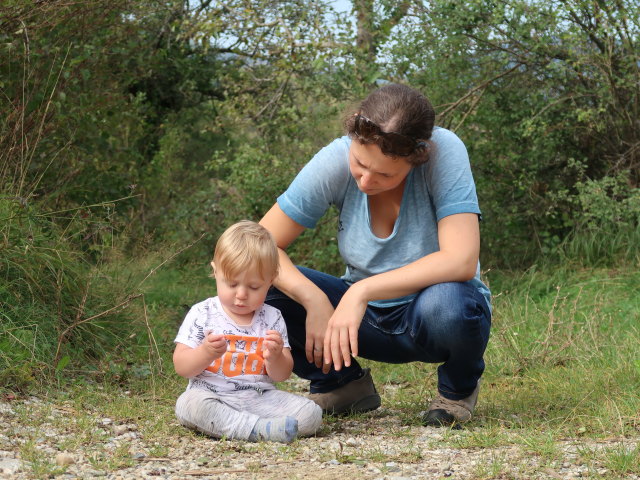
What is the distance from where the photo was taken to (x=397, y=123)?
124 inches

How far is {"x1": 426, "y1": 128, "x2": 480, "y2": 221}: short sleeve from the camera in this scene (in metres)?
3.30

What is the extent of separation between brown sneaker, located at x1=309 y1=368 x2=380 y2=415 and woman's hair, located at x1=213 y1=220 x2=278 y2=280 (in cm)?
73

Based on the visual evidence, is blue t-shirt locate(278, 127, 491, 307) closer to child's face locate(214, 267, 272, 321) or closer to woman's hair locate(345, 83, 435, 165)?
woman's hair locate(345, 83, 435, 165)

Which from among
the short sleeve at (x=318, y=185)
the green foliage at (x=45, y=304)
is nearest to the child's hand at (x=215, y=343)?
the short sleeve at (x=318, y=185)

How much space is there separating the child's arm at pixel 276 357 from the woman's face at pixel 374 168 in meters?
0.64

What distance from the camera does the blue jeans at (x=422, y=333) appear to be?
3201 millimetres

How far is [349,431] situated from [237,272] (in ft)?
2.56

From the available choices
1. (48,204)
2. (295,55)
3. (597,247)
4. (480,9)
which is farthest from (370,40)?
(48,204)

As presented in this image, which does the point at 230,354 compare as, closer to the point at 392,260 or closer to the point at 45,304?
the point at 392,260

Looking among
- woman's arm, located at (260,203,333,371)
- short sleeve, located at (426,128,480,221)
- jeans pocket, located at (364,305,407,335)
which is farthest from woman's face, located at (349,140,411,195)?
jeans pocket, located at (364,305,407,335)

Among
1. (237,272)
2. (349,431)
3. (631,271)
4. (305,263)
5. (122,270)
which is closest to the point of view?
(237,272)

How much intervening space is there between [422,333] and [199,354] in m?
0.84

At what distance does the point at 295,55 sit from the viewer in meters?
8.13

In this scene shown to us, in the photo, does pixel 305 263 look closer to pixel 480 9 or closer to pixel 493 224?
pixel 493 224
